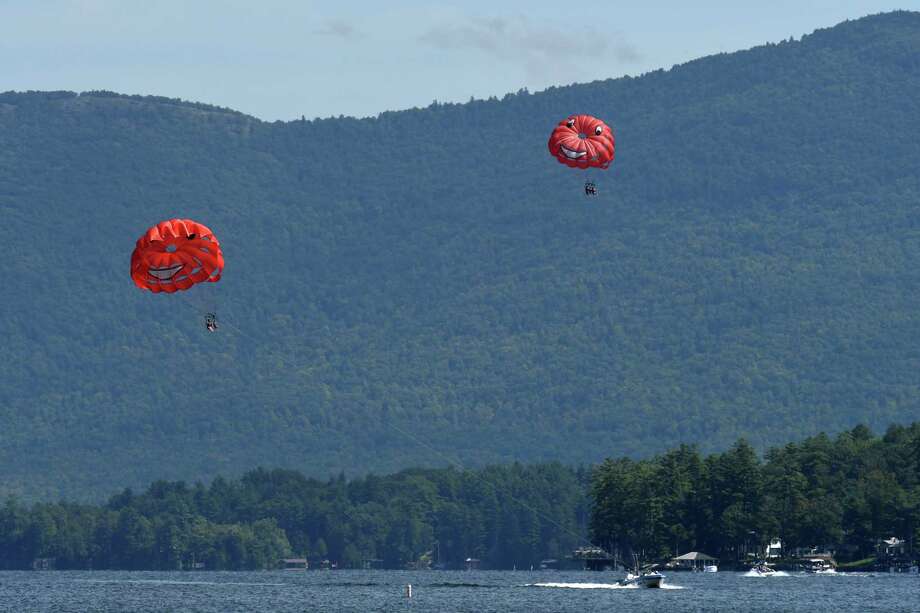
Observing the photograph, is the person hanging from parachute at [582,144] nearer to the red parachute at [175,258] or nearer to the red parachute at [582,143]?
the red parachute at [582,143]

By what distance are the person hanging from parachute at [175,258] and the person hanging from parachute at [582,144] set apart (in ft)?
116

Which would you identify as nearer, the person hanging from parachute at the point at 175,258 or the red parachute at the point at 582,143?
the person hanging from parachute at the point at 175,258

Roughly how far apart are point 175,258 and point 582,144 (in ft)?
129

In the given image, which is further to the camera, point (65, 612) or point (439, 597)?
point (439, 597)

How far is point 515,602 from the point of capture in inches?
6954

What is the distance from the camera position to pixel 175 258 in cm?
12550

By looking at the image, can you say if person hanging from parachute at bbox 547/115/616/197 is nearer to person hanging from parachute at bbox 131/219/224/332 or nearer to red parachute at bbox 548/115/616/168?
red parachute at bbox 548/115/616/168

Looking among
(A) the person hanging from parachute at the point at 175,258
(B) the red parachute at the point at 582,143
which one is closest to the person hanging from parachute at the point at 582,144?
(B) the red parachute at the point at 582,143

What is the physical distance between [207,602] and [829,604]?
50645mm

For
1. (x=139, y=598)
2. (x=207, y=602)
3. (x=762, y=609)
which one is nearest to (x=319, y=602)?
(x=207, y=602)

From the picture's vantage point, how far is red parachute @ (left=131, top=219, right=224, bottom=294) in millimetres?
124062

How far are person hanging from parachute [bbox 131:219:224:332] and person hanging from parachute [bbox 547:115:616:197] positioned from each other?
116ft

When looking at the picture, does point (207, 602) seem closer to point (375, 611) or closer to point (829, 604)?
point (375, 611)

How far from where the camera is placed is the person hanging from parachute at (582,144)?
15312 cm
